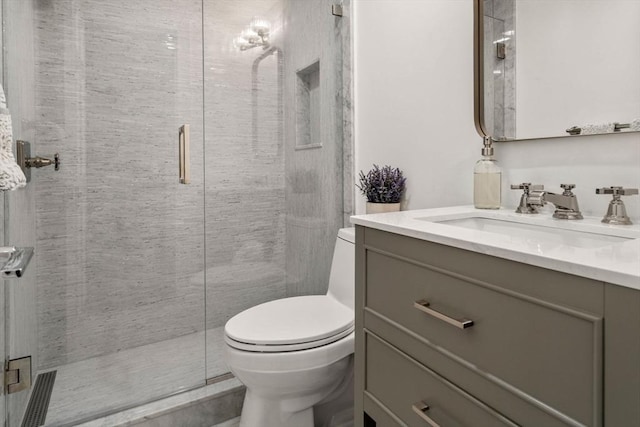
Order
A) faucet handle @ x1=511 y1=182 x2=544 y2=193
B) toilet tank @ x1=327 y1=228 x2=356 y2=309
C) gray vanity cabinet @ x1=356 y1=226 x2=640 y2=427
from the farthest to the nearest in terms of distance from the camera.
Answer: toilet tank @ x1=327 y1=228 x2=356 y2=309, faucet handle @ x1=511 y1=182 x2=544 y2=193, gray vanity cabinet @ x1=356 y1=226 x2=640 y2=427

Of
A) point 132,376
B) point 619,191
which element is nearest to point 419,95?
point 619,191

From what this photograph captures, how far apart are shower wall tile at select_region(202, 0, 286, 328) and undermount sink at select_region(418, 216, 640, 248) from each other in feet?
3.98

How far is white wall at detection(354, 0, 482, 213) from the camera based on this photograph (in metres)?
1.41

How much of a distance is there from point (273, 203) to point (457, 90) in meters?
1.13

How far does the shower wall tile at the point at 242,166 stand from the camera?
205 centimetres

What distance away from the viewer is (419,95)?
5.22 feet

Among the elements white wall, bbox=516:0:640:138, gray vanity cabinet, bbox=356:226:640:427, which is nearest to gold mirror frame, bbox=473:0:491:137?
white wall, bbox=516:0:640:138

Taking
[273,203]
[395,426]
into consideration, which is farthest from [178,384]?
[395,426]

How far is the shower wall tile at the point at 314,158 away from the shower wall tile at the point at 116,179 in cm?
47

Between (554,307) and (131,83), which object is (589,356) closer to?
(554,307)

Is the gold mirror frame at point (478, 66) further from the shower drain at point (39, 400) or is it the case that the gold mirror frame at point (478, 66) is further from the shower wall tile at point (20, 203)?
the shower drain at point (39, 400)

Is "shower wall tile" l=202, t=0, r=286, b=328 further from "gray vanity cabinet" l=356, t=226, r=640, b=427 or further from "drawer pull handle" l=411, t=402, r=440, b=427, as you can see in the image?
"drawer pull handle" l=411, t=402, r=440, b=427

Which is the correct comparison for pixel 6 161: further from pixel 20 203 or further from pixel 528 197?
pixel 528 197

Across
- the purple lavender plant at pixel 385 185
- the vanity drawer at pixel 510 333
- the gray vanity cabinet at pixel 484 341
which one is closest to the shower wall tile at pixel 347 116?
the purple lavender plant at pixel 385 185
